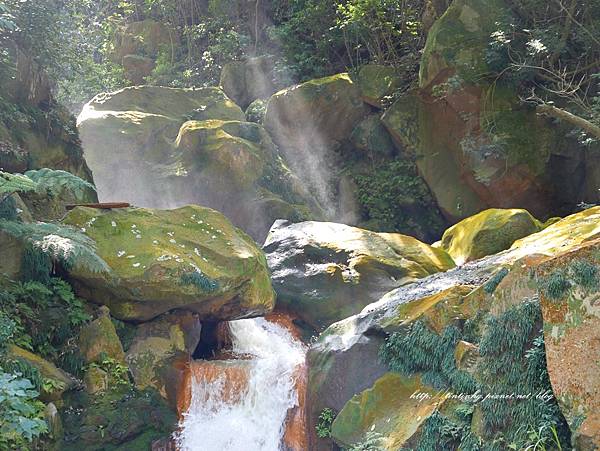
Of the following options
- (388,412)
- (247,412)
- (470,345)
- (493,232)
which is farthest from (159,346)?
(493,232)

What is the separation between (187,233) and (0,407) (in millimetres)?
4925

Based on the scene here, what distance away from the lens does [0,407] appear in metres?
5.03

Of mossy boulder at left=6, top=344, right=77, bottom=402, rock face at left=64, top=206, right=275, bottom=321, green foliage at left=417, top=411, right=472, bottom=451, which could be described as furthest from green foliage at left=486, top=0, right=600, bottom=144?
mossy boulder at left=6, top=344, right=77, bottom=402

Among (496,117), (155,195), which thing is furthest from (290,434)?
(496,117)

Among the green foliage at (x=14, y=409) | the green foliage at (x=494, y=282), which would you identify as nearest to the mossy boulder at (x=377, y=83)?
the green foliage at (x=494, y=282)

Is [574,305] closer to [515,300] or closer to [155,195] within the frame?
[515,300]

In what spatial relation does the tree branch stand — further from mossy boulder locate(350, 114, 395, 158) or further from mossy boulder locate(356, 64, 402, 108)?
mossy boulder locate(350, 114, 395, 158)

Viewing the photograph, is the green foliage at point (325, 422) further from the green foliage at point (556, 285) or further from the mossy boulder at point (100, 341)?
the green foliage at point (556, 285)

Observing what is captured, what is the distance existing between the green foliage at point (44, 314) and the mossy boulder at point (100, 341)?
0.13 m

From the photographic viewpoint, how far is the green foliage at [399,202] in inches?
664

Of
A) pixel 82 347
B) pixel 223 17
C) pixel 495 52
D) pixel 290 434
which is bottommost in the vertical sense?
pixel 290 434

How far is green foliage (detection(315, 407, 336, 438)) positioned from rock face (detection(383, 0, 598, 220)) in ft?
28.9

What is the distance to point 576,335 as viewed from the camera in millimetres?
5336

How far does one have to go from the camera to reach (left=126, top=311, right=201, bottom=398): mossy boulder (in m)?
8.47
